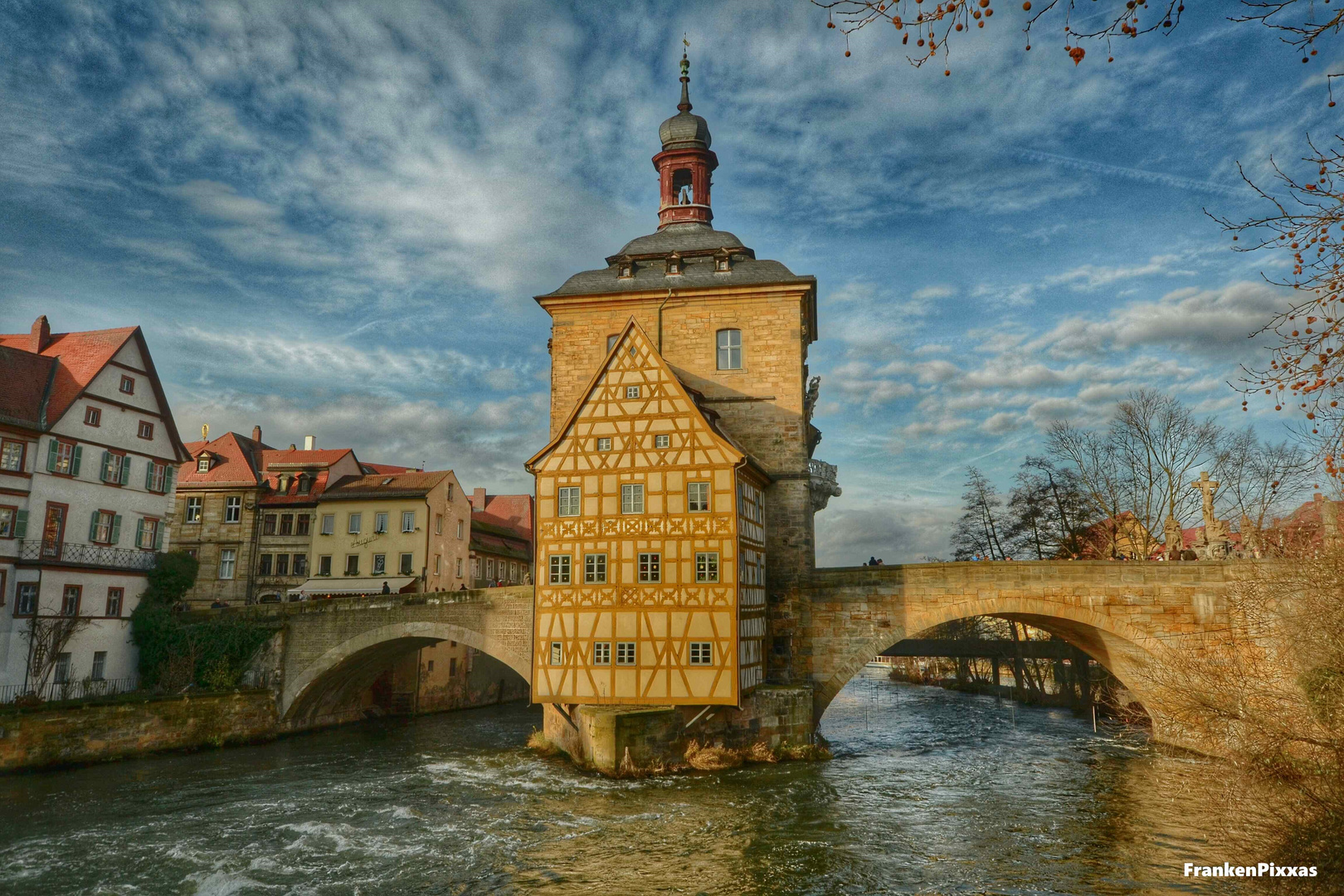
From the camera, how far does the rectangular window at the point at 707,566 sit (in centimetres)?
2222

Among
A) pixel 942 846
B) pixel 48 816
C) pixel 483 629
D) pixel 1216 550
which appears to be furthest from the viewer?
pixel 483 629

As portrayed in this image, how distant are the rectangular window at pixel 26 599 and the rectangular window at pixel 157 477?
17.6 feet

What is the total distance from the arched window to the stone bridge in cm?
750

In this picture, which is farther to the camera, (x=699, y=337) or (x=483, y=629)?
(x=699, y=337)

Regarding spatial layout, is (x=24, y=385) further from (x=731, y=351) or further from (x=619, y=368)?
(x=731, y=351)

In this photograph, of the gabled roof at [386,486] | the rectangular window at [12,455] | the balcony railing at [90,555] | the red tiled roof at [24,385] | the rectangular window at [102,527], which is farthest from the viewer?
the gabled roof at [386,486]

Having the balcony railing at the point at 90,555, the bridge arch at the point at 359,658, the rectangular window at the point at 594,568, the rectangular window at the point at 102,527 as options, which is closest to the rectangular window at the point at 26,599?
the balcony railing at the point at 90,555

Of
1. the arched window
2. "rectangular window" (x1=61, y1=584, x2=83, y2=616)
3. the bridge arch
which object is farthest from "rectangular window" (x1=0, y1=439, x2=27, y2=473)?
the arched window

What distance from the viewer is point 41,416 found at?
2564 centimetres

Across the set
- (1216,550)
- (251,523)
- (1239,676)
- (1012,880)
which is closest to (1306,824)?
(1239,676)

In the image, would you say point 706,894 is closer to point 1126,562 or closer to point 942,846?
point 942,846

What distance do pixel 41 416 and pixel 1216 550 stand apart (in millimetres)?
33480

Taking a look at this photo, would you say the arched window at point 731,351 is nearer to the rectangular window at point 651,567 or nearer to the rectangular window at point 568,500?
the rectangular window at point 568,500

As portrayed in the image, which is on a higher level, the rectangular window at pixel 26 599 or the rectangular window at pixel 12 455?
the rectangular window at pixel 12 455
